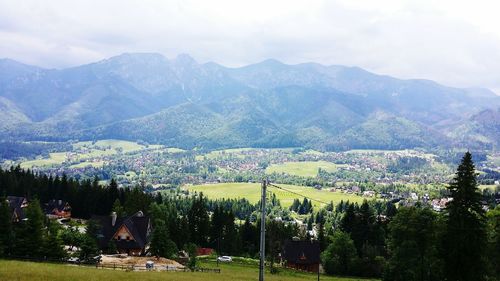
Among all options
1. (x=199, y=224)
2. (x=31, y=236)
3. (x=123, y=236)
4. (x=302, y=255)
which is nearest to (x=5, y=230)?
(x=31, y=236)

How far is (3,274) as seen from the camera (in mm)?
34844

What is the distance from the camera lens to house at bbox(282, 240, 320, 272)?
308 ft

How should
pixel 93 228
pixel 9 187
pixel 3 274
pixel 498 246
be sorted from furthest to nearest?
pixel 9 187
pixel 93 228
pixel 498 246
pixel 3 274

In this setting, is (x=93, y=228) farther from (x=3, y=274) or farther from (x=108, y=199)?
(x=108, y=199)

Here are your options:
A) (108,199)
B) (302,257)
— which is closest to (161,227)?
(302,257)

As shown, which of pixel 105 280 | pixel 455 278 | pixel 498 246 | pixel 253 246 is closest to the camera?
pixel 105 280

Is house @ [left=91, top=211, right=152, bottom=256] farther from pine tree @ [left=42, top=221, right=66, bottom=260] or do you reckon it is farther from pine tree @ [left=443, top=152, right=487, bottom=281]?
pine tree @ [left=443, top=152, right=487, bottom=281]

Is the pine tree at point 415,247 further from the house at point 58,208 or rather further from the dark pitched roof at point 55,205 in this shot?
the dark pitched roof at point 55,205

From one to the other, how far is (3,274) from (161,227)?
38.1m

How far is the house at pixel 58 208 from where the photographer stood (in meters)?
114

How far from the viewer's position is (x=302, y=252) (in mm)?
94625

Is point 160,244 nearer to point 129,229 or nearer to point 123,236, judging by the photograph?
point 129,229

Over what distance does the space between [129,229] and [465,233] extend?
5117 centimetres

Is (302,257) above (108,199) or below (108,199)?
below
